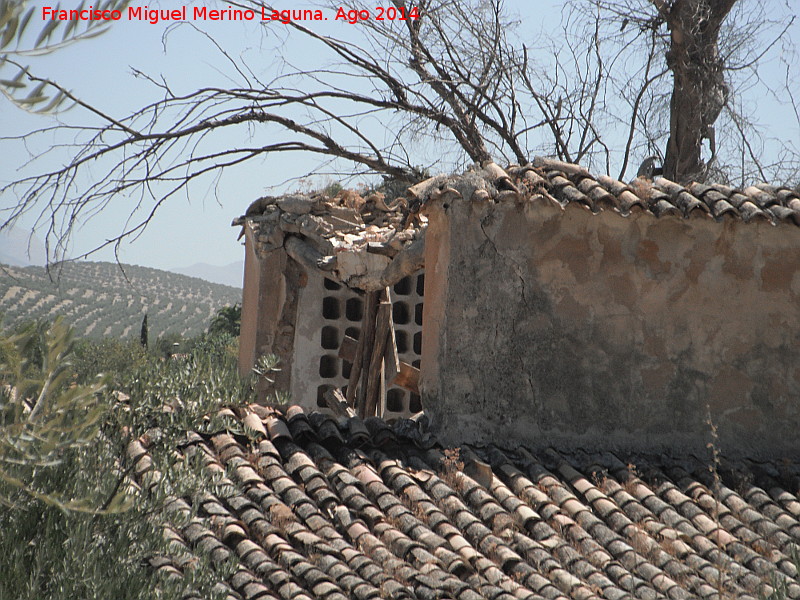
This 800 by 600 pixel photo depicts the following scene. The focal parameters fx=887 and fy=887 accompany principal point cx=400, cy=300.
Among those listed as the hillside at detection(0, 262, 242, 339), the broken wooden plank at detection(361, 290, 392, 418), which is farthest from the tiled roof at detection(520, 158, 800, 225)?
the hillside at detection(0, 262, 242, 339)

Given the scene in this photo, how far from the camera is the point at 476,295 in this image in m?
6.74

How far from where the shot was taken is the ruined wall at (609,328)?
265 inches

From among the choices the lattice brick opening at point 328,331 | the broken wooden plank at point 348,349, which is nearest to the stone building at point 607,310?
the broken wooden plank at point 348,349

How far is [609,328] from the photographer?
22.6ft

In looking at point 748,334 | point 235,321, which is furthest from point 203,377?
point 235,321

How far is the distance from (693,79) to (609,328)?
9635 millimetres

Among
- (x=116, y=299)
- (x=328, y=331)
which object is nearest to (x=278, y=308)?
(x=328, y=331)

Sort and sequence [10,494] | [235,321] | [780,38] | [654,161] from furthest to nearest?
[235,321] < [654,161] < [780,38] < [10,494]

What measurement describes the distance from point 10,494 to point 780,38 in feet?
45.5

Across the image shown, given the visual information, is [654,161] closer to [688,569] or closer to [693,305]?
[693,305]

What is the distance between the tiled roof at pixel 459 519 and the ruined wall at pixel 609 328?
0.33 metres

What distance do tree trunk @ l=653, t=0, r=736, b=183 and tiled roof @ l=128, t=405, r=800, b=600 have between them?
30.5ft

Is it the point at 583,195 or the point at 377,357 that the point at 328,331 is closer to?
the point at 377,357

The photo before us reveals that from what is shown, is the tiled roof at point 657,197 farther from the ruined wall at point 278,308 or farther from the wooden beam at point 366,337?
the ruined wall at point 278,308
